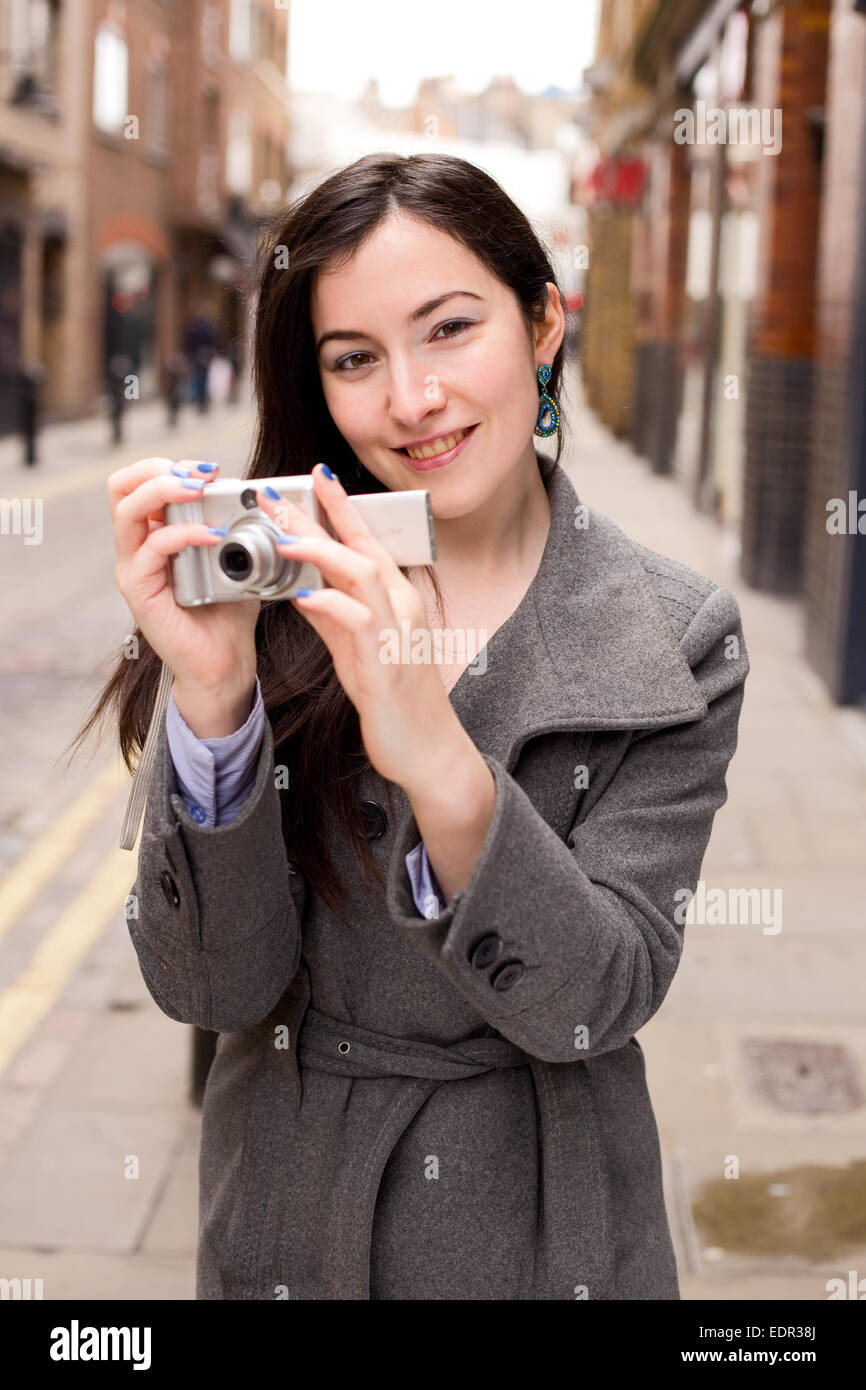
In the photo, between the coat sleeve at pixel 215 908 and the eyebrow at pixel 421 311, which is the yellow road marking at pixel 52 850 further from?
the eyebrow at pixel 421 311

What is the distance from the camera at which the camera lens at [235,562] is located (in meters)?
1.25

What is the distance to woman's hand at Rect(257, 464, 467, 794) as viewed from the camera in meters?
1.17

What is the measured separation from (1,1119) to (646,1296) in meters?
2.42

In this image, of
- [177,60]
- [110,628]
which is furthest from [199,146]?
[110,628]

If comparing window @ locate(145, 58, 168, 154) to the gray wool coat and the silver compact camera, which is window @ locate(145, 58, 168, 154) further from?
the silver compact camera

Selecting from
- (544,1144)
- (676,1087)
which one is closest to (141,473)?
(544,1144)

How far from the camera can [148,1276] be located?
3068 millimetres

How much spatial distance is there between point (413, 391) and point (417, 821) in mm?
416

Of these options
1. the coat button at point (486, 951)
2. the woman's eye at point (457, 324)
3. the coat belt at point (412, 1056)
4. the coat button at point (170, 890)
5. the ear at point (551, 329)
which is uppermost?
the ear at point (551, 329)

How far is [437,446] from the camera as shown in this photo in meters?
1.48

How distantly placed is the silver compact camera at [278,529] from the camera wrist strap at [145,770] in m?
0.22

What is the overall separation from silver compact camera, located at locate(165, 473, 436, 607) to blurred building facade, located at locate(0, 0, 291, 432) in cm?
1449

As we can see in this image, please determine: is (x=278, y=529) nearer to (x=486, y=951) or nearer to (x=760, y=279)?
(x=486, y=951)

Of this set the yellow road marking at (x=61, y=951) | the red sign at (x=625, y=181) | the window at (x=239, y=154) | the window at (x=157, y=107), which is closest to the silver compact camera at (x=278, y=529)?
the yellow road marking at (x=61, y=951)
